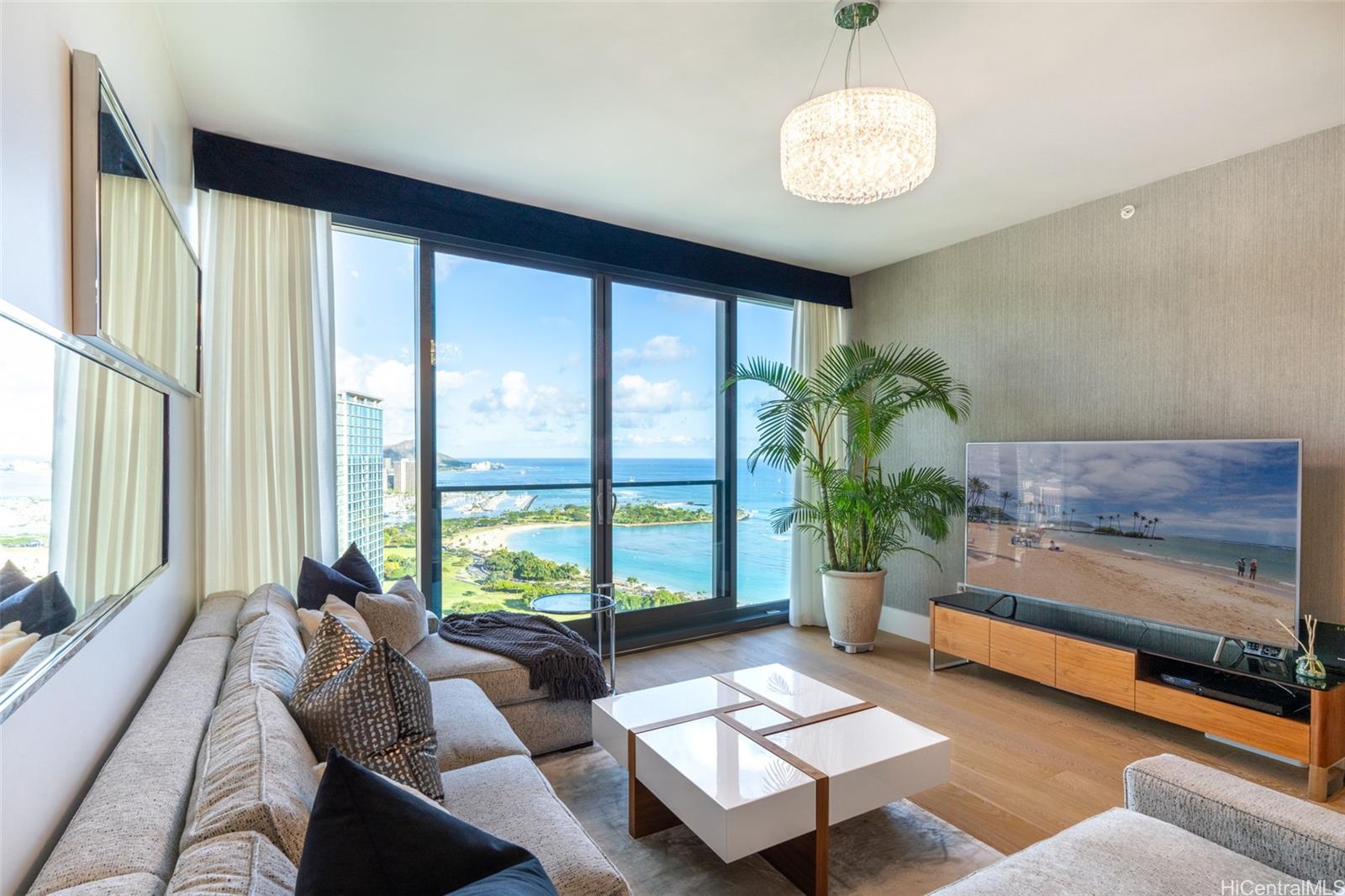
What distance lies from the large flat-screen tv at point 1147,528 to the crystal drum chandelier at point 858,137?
73.3 inches

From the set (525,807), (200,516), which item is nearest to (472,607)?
(200,516)

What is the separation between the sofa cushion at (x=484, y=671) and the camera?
8.39ft

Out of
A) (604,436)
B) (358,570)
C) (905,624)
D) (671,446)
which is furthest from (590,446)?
(905,624)

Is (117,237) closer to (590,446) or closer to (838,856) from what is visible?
(838,856)

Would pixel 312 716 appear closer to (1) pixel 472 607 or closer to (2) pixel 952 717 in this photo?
(1) pixel 472 607

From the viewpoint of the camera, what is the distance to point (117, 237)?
1.37m

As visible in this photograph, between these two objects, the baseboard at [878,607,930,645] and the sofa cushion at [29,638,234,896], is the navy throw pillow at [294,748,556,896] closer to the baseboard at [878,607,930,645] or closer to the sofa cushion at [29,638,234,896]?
the sofa cushion at [29,638,234,896]

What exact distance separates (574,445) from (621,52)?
Result: 2323 millimetres

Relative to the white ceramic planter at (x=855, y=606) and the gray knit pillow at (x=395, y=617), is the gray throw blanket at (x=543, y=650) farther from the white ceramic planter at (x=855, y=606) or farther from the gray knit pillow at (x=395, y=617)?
the white ceramic planter at (x=855, y=606)

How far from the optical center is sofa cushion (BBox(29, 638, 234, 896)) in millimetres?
851

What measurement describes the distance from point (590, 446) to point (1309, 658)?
3.44 meters

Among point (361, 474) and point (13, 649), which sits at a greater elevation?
point (361, 474)

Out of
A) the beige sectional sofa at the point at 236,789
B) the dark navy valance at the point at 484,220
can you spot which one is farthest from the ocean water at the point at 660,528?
the beige sectional sofa at the point at 236,789

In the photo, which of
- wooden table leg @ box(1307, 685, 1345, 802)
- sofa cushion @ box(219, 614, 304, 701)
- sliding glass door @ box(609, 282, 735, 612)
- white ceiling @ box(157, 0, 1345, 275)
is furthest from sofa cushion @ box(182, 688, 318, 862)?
wooden table leg @ box(1307, 685, 1345, 802)
